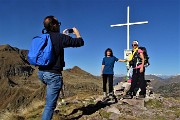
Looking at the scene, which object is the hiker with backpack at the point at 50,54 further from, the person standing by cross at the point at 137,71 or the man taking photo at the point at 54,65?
the person standing by cross at the point at 137,71

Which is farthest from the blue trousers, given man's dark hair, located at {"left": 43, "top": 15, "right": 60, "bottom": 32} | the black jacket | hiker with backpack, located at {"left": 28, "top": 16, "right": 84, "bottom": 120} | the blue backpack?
man's dark hair, located at {"left": 43, "top": 15, "right": 60, "bottom": 32}

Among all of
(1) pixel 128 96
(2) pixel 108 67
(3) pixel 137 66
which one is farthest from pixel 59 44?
(1) pixel 128 96

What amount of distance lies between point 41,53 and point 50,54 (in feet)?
0.68

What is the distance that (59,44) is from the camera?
8016mm

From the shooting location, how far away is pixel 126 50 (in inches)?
685

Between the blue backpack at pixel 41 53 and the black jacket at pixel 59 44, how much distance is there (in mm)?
157

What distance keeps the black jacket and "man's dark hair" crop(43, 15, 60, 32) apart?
197 millimetres

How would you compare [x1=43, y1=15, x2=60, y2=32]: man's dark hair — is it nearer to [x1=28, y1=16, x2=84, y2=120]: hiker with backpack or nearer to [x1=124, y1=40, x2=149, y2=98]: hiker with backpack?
[x1=28, y1=16, x2=84, y2=120]: hiker with backpack

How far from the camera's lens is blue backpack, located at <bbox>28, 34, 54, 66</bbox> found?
7.78 meters

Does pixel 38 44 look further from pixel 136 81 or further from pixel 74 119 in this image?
pixel 136 81

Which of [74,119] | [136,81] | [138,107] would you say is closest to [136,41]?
[136,81]

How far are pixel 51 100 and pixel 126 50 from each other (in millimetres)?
9880

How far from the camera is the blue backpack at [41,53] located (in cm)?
778

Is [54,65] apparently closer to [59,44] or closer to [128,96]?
[59,44]
